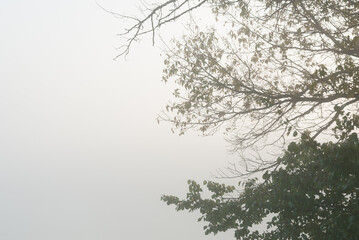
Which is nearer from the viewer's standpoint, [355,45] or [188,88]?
[355,45]

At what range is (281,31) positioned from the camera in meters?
11.8

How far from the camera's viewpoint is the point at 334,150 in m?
8.02

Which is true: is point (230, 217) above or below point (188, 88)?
below

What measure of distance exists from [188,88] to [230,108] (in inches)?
53.4

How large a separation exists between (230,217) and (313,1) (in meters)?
6.45

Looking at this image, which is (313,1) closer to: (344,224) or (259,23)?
(259,23)

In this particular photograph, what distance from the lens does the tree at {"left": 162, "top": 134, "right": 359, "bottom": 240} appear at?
814 centimetres

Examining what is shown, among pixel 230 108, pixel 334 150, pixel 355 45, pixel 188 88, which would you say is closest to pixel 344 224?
pixel 334 150

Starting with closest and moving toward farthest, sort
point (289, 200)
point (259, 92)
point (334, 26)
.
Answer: point (289, 200) → point (334, 26) → point (259, 92)

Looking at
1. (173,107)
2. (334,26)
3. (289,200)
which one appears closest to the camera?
(289,200)

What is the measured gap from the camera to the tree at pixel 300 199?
814 centimetres

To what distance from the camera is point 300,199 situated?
9.91 metres

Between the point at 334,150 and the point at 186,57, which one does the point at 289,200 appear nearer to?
the point at 334,150

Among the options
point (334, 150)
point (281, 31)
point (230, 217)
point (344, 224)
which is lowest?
point (344, 224)
